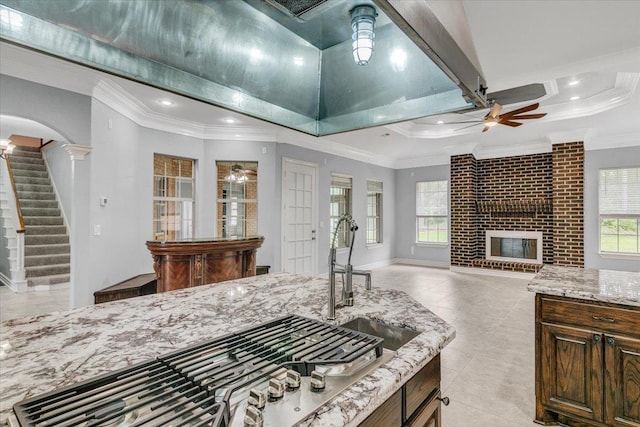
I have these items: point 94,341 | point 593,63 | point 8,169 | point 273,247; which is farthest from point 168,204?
point 593,63

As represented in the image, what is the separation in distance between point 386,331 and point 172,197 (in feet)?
15.4

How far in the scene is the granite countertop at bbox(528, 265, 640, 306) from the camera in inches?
72.3

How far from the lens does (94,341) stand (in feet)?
3.72

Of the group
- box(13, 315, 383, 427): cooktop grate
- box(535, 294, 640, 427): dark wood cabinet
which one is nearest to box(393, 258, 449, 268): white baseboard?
box(535, 294, 640, 427): dark wood cabinet

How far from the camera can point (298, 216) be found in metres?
5.98

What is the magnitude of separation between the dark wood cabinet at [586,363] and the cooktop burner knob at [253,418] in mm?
2056

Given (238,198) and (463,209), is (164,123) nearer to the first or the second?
(238,198)

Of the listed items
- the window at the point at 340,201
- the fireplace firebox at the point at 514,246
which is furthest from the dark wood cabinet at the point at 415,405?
the fireplace firebox at the point at 514,246

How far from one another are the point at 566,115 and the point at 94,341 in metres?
6.43

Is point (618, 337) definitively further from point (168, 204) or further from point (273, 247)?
point (168, 204)

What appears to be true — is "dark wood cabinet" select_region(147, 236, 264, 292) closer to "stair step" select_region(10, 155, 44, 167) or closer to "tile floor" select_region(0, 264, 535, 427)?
A: "tile floor" select_region(0, 264, 535, 427)

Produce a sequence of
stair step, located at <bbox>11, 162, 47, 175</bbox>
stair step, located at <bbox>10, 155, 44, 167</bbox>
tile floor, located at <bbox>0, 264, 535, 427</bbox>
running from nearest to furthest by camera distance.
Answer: tile floor, located at <bbox>0, 264, 535, 427</bbox>, stair step, located at <bbox>11, 162, 47, 175</bbox>, stair step, located at <bbox>10, 155, 44, 167</bbox>

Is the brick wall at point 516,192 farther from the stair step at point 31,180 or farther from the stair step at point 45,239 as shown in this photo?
the stair step at point 31,180

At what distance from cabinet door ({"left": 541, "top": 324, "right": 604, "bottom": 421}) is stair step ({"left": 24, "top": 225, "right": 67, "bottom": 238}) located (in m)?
8.13
